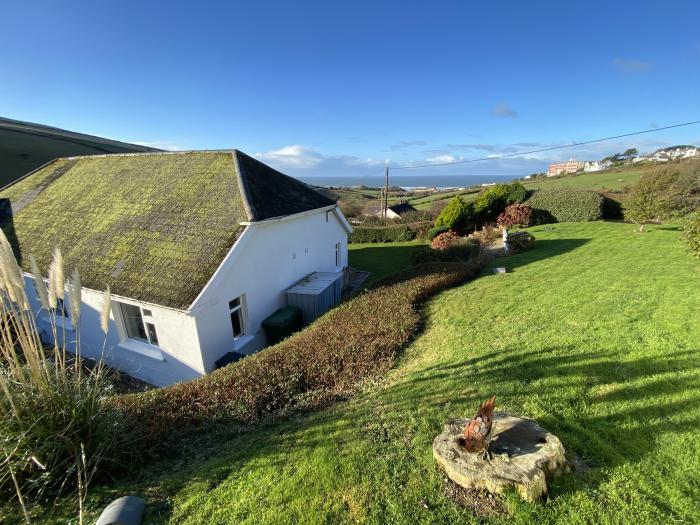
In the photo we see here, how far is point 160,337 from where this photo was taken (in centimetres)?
973

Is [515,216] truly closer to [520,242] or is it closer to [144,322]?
[520,242]

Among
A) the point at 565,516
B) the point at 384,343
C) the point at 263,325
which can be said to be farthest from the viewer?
the point at 263,325

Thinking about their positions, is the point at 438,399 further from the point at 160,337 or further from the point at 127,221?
the point at 127,221

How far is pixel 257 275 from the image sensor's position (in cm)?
1117

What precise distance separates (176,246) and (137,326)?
3061 mm

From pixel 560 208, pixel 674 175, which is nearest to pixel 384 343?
pixel 674 175

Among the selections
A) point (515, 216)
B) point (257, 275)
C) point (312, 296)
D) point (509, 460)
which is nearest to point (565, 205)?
point (515, 216)

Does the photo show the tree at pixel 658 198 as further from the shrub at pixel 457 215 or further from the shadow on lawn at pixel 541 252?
the shrub at pixel 457 215

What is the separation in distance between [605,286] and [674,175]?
1163cm

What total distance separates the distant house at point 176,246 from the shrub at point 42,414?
4.75 m

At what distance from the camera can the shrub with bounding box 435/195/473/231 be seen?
24.4 m

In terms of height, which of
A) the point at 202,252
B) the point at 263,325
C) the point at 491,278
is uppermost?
the point at 202,252

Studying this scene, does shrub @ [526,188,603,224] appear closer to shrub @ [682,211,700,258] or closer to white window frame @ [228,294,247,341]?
shrub @ [682,211,700,258]

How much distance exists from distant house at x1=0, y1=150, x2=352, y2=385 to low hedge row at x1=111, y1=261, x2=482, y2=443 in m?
2.67
